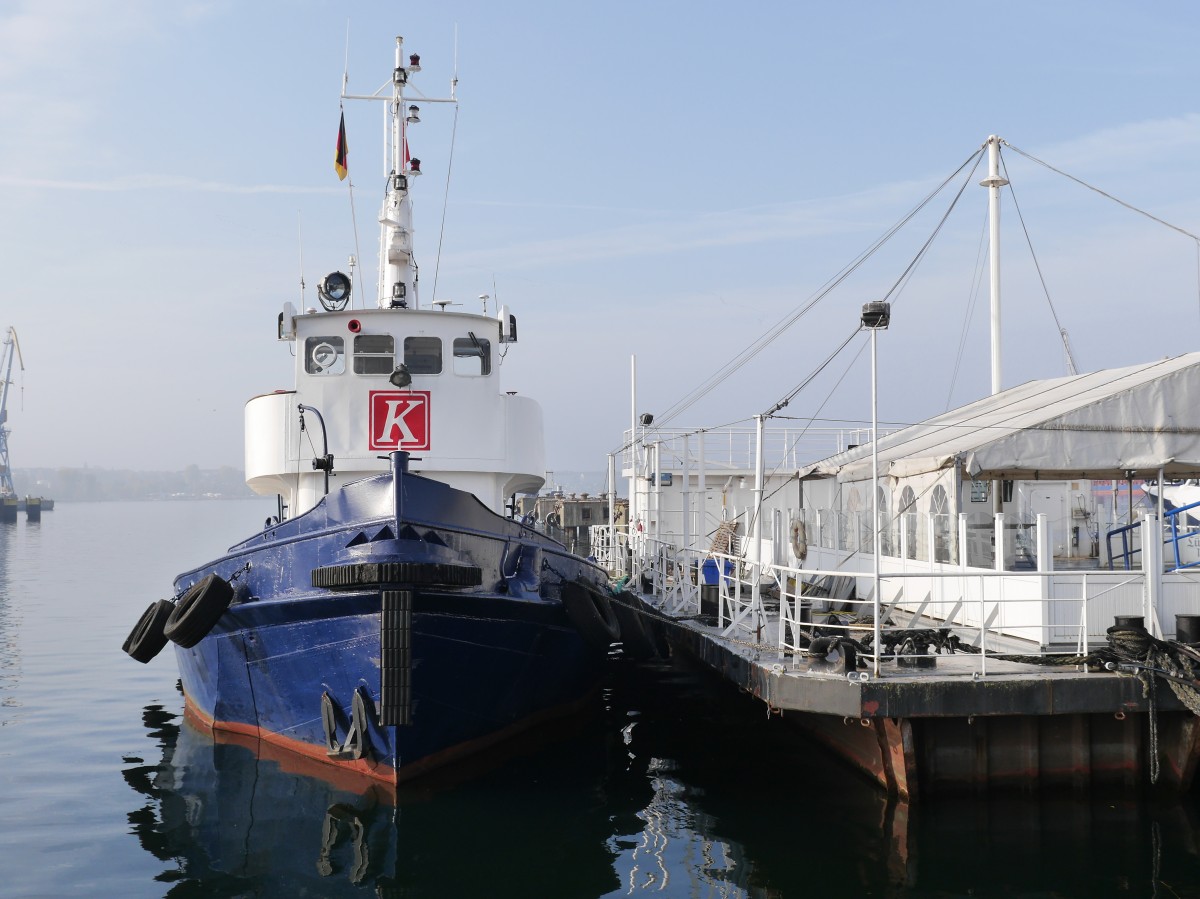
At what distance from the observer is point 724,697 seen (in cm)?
1492

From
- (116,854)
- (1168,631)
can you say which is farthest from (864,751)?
(116,854)

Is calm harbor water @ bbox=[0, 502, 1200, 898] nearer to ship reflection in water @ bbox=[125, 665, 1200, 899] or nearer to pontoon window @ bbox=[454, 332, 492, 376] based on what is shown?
ship reflection in water @ bbox=[125, 665, 1200, 899]

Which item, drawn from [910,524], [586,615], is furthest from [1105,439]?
[586,615]

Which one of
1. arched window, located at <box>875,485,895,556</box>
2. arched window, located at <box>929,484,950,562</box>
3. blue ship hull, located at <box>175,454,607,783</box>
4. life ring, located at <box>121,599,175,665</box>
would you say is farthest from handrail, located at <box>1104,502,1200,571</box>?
life ring, located at <box>121,599,175,665</box>

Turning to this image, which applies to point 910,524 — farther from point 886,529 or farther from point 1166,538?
point 1166,538

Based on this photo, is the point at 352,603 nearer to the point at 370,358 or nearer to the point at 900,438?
the point at 370,358

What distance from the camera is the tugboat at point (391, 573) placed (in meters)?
9.29

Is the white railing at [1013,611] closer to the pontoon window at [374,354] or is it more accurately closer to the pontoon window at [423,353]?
the pontoon window at [423,353]

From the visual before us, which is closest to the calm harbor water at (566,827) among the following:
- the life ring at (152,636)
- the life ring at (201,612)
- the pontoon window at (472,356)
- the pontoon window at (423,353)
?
the life ring at (152,636)

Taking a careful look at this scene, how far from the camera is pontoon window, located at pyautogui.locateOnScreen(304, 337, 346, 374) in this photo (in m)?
12.5

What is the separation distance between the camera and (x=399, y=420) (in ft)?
40.2

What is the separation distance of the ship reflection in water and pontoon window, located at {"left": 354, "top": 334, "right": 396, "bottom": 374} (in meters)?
4.41

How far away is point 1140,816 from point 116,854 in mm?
8400

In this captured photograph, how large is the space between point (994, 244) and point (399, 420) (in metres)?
9.76
